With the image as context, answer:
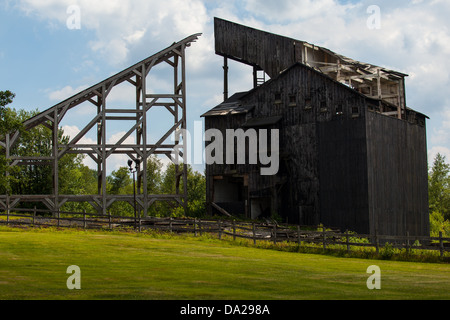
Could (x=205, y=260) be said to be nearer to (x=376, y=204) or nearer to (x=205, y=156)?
(x=376, y=204)

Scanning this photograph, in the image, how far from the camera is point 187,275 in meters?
19.1

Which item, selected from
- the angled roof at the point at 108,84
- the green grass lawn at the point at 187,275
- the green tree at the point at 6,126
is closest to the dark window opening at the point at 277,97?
the angled roof at the point at 108,84

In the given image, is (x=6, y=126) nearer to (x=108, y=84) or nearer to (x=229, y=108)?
(x=108, y=84)

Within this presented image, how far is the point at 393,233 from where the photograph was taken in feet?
153

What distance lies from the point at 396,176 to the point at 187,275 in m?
31.8

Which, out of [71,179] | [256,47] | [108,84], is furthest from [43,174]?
[256,47]

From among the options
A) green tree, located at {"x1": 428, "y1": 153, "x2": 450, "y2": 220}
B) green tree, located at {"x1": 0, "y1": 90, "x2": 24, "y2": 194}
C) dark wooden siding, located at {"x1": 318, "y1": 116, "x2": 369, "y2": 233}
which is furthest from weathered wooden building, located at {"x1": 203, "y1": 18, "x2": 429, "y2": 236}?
green tree, located at {"x1": 428, "y1": 153, "x2": 450, "y2": 220}

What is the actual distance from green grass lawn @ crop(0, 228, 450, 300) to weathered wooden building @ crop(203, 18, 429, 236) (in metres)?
17.4

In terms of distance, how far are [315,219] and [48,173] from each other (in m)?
32.7

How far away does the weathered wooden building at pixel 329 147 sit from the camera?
45469 mm

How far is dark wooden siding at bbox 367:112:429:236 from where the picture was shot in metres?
45.3
